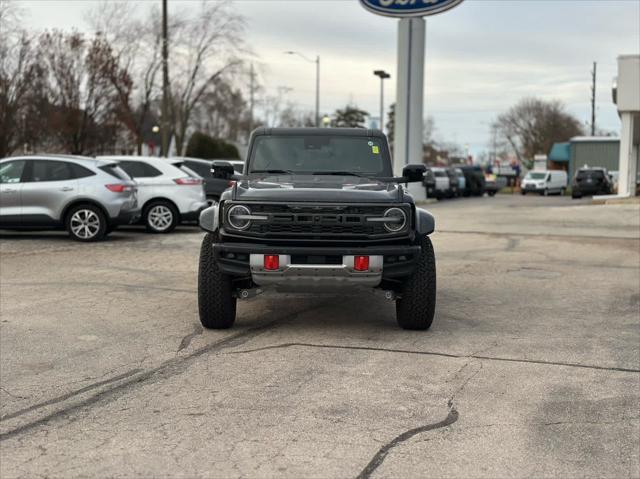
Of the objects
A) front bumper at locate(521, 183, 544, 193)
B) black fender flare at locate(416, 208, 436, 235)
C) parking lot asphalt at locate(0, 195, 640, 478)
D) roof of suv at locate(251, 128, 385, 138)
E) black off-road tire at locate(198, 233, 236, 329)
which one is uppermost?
roof of suv at locate(251, 128, 385, 138)

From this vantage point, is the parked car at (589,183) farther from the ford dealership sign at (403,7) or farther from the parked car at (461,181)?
the ford dealership sign at (403,7)

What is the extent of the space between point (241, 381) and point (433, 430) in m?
1.54

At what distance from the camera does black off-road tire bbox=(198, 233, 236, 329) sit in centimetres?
703

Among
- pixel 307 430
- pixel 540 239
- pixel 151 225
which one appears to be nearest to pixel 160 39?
pixel 151 225

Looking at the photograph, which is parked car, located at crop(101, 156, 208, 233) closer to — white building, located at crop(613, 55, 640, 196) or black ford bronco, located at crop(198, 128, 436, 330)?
black ford bronco, located at crop(198, 128, 436, 330)

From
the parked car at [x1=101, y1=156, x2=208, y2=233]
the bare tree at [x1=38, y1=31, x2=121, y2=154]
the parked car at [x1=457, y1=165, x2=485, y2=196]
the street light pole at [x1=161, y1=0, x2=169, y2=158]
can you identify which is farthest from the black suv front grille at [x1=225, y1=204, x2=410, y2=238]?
the parked car at [x1=457, y1=165, x2=485, y2=196]

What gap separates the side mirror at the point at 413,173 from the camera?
326 inches

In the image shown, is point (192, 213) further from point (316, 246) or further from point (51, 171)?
point (316, 246)

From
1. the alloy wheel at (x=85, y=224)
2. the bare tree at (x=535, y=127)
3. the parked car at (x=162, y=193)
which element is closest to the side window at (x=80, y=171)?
the alloy wheel at (x=85, y=224)

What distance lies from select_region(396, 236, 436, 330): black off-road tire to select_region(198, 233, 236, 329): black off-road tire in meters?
1.54

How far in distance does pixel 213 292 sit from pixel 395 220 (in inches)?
67.4

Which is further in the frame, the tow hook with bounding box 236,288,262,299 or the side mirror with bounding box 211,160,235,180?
the side mirror with bounding box 211,160,235,180

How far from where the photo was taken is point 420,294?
23.1 ft

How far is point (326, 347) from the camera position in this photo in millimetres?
6617
